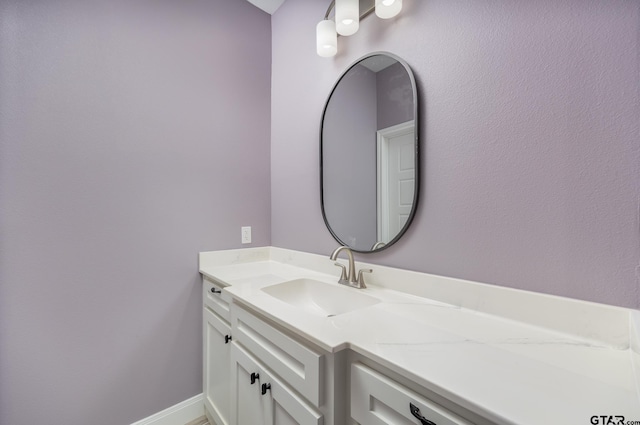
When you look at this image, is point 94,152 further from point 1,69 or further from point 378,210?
point 378,210

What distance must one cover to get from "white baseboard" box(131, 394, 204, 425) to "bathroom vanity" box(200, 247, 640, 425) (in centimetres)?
52

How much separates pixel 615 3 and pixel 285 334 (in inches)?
50.3

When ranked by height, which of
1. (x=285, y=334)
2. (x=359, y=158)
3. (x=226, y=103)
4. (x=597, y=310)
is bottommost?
(x=285, y=334)

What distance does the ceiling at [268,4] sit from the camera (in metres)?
1.76

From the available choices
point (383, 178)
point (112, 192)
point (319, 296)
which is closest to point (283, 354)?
point (319, 296)

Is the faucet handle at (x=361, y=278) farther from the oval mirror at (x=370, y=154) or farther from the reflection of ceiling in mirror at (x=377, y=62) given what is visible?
the reflection of ceiling in mirror at (x=377, y=62)

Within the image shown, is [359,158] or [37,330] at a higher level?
[359,158]

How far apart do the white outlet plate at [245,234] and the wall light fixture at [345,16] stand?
116 cm

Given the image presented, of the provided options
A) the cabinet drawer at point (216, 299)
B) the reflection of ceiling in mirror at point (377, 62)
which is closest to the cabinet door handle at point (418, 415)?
the cabinet drawer at point (216, 299)

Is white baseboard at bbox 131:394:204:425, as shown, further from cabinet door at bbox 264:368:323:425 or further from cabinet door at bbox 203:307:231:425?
cabinet door at bbox 264:368:323:425

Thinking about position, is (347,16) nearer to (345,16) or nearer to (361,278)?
(345,16)

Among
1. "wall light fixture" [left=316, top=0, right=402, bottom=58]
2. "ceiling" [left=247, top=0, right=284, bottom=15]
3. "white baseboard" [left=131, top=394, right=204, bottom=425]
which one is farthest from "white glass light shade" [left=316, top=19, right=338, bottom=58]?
"white baseboard" [left=131, top=394, right=204, bottom=425]

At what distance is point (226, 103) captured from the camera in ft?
5.44

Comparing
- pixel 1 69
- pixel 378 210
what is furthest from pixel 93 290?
pixel 378 210
